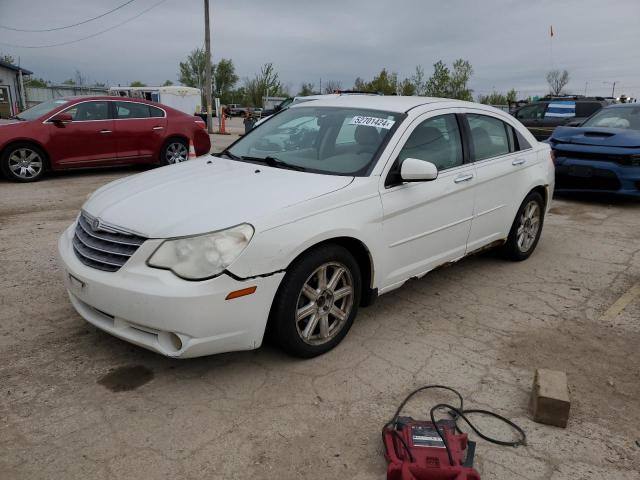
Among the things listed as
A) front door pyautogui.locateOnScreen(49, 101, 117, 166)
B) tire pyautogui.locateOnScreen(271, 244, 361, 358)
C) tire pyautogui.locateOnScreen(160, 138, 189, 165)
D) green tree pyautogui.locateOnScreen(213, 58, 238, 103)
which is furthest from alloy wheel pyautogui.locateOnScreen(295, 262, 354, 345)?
green tree pyautogui.locateOnScreen(213, 58, 238, 103)

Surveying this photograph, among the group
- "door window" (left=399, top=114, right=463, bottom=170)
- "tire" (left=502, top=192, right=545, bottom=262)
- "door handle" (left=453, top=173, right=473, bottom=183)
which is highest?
"door window" (left=399, top=114, right=463, bottom=170)

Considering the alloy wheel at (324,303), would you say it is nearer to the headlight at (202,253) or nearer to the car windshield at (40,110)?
the headlight at (202,253)

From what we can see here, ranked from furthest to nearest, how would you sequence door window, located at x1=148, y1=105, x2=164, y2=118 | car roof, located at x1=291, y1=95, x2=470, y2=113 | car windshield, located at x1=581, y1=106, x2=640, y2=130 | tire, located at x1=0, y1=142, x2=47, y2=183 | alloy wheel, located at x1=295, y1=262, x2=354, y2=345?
door window, located at x1=148, y1=105, x2=164, y2=118 < tire, located at x1=0, y1=142, x2=47, y2=183 < car windshield, located at x1=581, y1=106, x2=640, y2=130 < car roof, located at x1=291, y1=95, x2=470, y2=113 < alloy wheel, located at x1=295, y1=262, x2=354, y2=345

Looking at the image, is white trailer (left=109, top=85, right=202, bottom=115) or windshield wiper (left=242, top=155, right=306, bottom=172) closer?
windshield wiper (left=242, top=155, right=306, bottom=172)

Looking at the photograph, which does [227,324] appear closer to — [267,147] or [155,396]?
[155,396]

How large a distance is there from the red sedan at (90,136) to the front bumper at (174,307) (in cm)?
700

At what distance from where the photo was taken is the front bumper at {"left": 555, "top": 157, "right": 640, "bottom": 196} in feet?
25.5

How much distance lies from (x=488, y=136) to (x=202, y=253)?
304 cm

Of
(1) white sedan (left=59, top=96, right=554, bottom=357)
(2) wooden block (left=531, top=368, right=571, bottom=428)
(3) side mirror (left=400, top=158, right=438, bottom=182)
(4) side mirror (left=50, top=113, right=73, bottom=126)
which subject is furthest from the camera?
(4) side mirror (left=50, top=113, right=73, bottom=126)

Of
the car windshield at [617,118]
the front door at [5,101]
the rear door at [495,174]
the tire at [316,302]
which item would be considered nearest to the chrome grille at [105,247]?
the tire at [316,302]

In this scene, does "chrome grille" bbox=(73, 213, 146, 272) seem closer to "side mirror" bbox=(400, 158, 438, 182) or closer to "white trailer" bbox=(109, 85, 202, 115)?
"side mirror" bbox=(400, 158, 438, 182)

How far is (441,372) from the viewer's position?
3.25 meters

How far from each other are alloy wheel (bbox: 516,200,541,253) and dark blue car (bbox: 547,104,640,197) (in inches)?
128

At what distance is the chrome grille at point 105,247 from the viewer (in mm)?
2920
